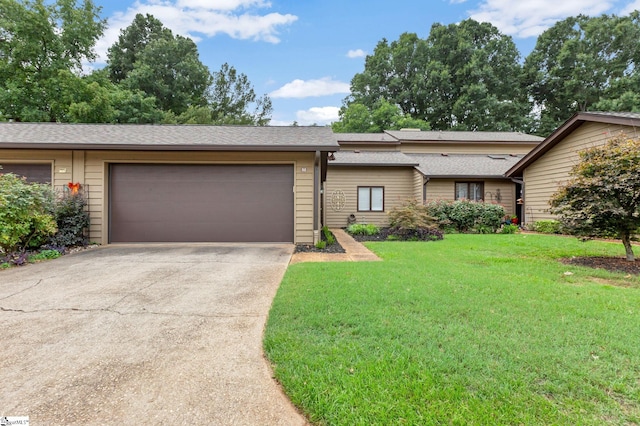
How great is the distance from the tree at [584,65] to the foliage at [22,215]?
117ft

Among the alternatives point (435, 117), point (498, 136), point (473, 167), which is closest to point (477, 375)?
point (473, 167)

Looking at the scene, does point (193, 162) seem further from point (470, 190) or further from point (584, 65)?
point (584, 65)

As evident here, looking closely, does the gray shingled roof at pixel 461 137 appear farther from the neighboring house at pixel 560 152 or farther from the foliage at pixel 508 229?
the foliage at pixel 508 229

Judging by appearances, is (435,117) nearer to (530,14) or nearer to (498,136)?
(530,14)

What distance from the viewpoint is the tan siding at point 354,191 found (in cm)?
Answer: 1388

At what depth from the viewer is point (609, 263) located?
581 centimetres

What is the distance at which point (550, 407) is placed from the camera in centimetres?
180

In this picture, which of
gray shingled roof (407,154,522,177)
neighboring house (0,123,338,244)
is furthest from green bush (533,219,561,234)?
neighboring house (0,123,338,244)

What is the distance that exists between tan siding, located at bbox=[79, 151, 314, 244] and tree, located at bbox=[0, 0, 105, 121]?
584 inches

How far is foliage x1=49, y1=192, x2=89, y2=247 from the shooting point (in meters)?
7.35

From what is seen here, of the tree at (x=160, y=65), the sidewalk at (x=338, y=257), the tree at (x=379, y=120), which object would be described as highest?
the tree at (x=160, y=65)

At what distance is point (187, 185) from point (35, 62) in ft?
64.7

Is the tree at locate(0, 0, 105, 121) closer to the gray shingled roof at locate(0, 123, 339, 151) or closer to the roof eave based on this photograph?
the gray shingled roof at locate(0, 123, 339, 151)

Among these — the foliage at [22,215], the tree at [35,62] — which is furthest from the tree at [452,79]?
the foliage at [22,215]
